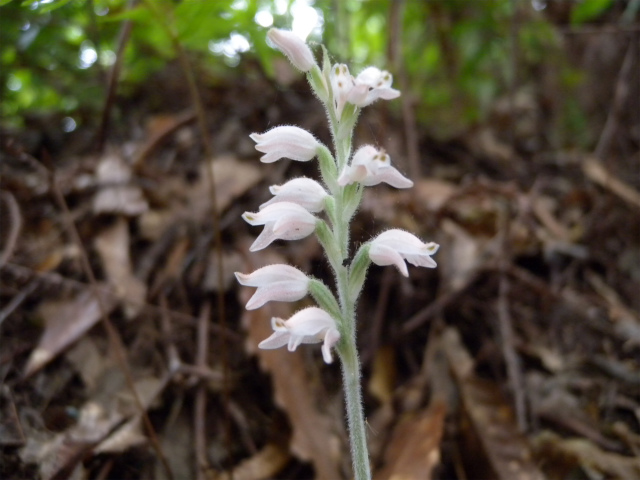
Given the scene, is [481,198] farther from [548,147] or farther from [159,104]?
[159,104]

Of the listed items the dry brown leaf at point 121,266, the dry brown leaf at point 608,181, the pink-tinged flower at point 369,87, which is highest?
the pink-tinged flower at point 369,87

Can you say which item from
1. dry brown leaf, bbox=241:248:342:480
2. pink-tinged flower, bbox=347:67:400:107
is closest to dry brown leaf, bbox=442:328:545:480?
dry brown leaf, bbox=241:248:342:480

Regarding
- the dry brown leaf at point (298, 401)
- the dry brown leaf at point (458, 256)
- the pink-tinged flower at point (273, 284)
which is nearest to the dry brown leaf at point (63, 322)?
the dry brown leaf at point (298, 401)

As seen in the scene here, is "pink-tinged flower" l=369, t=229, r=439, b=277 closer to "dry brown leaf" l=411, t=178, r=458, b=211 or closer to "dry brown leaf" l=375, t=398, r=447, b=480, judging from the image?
"dry brown leaf" l=375, t=398, r=447, b=480

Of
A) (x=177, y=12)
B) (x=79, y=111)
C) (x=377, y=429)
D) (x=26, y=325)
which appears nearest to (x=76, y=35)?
(x=79, y=111)

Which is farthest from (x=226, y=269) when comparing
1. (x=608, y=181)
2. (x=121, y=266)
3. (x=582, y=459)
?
(x=608, y=181)

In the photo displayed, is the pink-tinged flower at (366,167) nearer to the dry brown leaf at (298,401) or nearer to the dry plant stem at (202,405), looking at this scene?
the dry brown leaf at (298,401)
